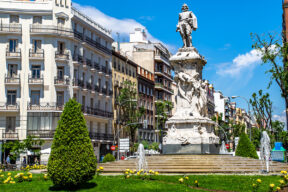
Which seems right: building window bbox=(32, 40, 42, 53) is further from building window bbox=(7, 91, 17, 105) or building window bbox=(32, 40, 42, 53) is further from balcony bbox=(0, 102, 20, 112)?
balcony bbox=(0, 102, 20, 112)

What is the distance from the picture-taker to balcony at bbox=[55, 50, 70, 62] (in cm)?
5432

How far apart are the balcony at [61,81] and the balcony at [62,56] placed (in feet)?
7.58

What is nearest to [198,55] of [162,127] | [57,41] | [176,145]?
[176,145]

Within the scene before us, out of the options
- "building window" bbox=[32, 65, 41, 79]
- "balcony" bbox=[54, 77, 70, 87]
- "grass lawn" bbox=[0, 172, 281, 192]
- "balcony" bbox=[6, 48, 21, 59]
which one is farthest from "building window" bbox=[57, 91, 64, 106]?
"grass lawn" bbox=[0, 172, 281, 192]

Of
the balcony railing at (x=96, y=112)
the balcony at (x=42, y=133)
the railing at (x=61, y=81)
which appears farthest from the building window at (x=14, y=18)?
the balcony railing at (x=96, y=112)

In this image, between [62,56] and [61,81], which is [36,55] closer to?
[62,56]

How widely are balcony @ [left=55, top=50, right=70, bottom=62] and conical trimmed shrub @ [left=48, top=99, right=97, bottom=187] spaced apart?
38.5 meters

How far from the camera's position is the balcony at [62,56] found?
54.3 m

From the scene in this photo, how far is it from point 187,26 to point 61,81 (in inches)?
1209

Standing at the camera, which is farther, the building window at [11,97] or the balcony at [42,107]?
the building window at [11,97]

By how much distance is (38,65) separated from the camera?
2116 inches

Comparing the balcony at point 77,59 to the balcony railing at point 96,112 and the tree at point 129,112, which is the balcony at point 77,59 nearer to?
the balcony railing at point 96,112

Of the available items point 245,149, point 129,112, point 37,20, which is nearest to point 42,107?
point 37,20

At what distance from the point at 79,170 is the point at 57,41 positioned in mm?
→ 41281
